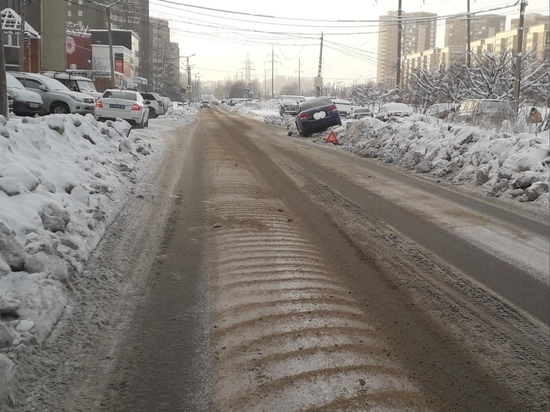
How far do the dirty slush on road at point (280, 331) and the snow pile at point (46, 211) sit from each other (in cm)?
20

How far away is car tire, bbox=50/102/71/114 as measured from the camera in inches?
799

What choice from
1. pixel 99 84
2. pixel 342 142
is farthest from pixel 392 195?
pixel 99 84

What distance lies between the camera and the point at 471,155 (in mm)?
12242

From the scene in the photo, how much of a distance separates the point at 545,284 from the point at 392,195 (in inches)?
178

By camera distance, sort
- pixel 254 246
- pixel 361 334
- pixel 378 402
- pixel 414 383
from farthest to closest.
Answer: pixel 254 246 → pixel 361 334 → pixel 414 383 → pixel 378 402

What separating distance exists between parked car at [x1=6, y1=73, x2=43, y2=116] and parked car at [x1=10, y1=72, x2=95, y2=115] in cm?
55

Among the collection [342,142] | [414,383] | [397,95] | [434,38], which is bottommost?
[414,383]

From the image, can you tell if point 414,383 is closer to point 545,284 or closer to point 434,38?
point 545,284

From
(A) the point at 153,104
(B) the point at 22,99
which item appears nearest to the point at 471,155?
(B) the point at 22,99

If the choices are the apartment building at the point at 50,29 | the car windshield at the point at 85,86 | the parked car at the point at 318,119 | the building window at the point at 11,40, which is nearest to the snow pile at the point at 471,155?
the parked car at the point at 318,119

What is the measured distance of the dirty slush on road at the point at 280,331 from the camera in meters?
2.96

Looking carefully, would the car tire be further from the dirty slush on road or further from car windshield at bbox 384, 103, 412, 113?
car windshield at bbox 384, 103, 412, 113

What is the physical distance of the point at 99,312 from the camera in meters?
3.91

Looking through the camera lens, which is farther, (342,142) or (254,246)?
(342,142)
